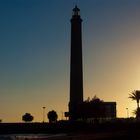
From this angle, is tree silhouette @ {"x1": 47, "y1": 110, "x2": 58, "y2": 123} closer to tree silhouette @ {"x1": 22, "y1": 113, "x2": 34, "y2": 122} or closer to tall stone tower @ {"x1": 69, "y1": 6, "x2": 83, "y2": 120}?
tree silhouette @ {"x1": 22, "y1": 113, "x2": 34, "y2": 122}

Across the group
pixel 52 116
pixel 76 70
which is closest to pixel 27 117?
pixel 52 116

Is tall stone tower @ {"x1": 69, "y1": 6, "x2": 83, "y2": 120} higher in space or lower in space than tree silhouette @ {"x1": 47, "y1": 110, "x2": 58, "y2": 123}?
higher

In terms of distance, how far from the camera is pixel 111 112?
583 ft

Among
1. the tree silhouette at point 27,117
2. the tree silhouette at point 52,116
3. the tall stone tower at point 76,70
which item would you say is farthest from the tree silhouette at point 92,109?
the tree silhouette at point 27,117

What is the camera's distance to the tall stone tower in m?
128

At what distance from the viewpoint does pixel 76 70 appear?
12900 centimetres

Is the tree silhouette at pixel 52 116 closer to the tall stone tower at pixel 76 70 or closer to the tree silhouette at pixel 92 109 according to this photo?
the tall stone tower at pixel 76 70

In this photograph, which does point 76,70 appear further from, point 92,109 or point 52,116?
point 52,116

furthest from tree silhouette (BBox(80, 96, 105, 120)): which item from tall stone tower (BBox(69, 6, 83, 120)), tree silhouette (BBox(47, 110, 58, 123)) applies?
tree silhouette (BBox(47, 110, 58, 123))

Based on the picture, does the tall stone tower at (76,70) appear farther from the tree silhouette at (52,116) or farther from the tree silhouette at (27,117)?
the tree silhouette at (27,117)

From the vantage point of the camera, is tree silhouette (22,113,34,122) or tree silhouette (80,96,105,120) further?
tree silhouette (22,113,34,122)

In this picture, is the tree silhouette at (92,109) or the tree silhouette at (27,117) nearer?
the tree silhouette at (92,109)

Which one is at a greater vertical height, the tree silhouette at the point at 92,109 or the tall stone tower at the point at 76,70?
the tall stone tower at the point at 76,70

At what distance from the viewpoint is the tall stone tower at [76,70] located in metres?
128
